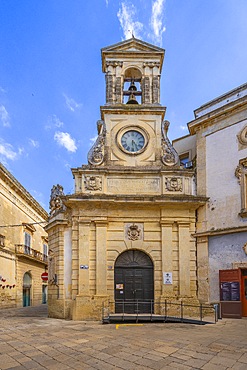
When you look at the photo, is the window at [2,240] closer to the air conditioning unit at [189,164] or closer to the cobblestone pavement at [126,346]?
the cobblestone pavement at [126,346]

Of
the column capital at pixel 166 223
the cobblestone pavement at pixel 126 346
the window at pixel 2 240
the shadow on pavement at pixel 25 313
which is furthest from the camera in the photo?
the window at pixel 2 240

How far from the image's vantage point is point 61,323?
1559 centimetres

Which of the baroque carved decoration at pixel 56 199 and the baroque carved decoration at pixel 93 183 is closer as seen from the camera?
the baroque carved decoration at pixel 93 183

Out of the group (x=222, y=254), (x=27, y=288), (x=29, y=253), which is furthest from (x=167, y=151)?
(x=27, y=288)

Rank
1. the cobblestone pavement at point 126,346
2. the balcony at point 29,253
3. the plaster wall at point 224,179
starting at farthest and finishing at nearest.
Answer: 1. the balcony at point 29,253
2. the plaster wall at point 224,179
3. the cobblestone pavement at point 126,346

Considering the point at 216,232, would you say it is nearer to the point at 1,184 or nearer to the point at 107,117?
the point at 107,117

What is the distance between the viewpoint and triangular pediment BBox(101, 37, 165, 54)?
20.1m

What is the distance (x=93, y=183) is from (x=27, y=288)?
18.7 metres

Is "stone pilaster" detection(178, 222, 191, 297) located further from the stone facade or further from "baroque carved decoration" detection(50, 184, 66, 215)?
the stone facade

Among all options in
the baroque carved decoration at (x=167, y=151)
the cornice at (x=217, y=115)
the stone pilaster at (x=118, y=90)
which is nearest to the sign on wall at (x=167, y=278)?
the baroque carved decoration at (x=167, y=151)

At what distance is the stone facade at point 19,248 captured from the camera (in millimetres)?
27156

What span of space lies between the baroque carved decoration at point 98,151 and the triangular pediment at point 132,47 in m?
4.12

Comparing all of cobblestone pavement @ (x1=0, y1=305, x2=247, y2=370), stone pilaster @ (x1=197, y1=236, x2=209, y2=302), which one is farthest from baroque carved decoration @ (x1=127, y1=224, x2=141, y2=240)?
cobblestone pavement @ (x1=0, y1=305, x2=247, y2=370)

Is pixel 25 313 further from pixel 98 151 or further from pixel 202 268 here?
pixel 202 268
